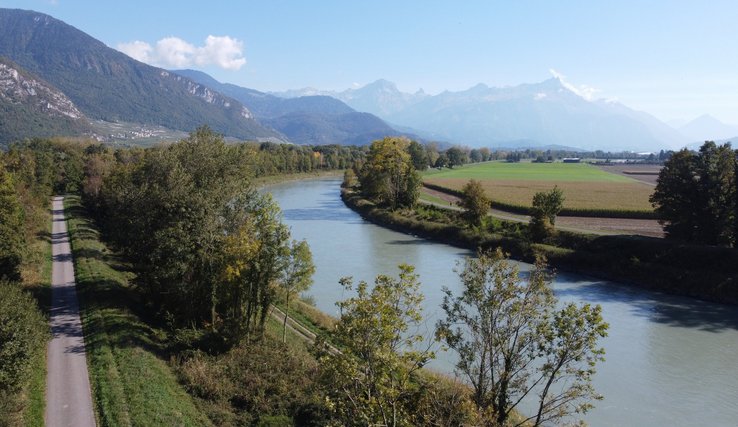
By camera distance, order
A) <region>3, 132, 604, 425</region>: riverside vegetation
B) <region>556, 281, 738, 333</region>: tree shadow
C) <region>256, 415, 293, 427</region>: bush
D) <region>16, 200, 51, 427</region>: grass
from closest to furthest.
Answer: <region>3, 132, 604, 425</region>: riverside vegetation → <region>16, 200, 51, 427</region>: grass → <region>256, 415, 293, 427</region>: bush → <region>556, 281, 738, 333</region>: tree shadow

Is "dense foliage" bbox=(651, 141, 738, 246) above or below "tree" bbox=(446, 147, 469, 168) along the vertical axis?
below

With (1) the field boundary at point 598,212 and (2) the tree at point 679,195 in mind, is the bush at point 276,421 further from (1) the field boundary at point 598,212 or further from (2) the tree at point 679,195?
(1) the field boundary at point 598,212

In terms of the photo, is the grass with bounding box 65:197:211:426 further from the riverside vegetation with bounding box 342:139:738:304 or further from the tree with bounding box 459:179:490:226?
the tree with bounding box 459:179:490:226

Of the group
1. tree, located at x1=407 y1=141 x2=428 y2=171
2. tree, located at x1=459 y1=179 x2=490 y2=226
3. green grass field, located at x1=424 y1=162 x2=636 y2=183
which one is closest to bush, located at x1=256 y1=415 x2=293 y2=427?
tree, located at x1=459 y1=179 x2=490 y2=226

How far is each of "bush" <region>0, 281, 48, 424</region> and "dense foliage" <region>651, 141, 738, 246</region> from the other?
42757 millimetres

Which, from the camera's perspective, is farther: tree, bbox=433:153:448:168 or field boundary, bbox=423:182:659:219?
tree, bbox=433:153:448:168

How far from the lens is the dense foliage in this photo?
122 feet

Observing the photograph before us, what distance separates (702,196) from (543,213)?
1188 cm

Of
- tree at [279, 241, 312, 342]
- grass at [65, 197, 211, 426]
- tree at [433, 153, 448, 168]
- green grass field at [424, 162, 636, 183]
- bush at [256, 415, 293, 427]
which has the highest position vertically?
tree at [433, 153, 448, 168]

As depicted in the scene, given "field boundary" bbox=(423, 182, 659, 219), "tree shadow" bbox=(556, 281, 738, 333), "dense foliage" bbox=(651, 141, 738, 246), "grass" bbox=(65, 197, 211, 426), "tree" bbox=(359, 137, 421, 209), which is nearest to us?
"grass" bbox=(65, 197, 211, 426)

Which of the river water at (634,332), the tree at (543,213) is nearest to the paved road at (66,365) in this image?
the river water at (634,332)

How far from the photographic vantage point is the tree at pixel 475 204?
48.6 metres

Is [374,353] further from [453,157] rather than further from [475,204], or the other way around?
[453,157]

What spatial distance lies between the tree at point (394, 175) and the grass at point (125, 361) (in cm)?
3737
